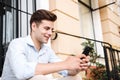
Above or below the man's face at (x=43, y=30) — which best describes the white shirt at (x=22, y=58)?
below

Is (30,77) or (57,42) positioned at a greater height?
(57,42)

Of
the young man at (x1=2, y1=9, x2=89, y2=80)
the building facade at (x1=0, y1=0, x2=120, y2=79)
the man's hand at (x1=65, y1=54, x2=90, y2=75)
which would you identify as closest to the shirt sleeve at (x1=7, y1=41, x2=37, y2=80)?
the young man at (x1=2, y1=9, x2=89, y2=80)

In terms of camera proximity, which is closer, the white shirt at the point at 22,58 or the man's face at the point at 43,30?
the white shirt at the point at 22,58

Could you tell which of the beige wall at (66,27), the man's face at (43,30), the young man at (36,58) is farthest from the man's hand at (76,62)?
the beige wall at (66,27)

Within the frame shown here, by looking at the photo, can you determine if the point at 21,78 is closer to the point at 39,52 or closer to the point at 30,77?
the point at 30,77

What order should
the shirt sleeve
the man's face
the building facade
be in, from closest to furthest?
the shirt sleeve
the man's face
the building facade

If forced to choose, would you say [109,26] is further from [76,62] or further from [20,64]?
[20,64]

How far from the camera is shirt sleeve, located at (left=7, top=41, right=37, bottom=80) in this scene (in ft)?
6.10

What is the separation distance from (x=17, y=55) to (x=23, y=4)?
210 cm

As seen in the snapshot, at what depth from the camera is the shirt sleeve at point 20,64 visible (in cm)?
186

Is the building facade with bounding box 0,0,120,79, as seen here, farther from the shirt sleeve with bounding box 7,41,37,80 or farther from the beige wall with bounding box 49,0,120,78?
the shirt sleeve with bounding box 7,41,37,80

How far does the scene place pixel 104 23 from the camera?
6.39m

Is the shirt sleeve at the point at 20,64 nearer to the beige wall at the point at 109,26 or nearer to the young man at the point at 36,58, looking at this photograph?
the young man at the point at 36,58

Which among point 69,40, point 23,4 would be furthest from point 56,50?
point 23,4
